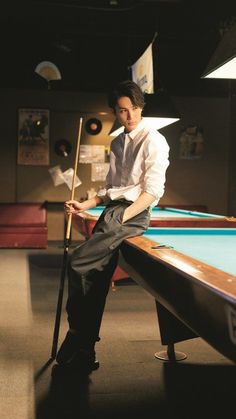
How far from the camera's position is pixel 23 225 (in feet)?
27.6

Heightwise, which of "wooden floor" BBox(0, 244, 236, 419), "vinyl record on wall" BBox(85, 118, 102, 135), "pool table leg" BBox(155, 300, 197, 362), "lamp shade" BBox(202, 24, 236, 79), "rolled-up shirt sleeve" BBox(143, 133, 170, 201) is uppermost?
"vinyl record on wall" BBox(85, 118, 102, 135)

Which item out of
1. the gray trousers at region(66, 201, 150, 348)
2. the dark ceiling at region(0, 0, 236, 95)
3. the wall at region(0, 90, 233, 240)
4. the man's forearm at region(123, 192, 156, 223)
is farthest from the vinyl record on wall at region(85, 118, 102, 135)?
the man's forearm at region(123, 192, 156, 223)

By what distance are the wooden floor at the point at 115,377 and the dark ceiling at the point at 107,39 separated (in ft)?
10.7

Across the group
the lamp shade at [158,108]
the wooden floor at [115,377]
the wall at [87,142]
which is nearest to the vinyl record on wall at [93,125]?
the wall at [87,142]

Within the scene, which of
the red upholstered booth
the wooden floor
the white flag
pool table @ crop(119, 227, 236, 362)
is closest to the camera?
pool table @ crop(119, 227, 236, 362)

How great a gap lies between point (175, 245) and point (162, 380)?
2.39 ft

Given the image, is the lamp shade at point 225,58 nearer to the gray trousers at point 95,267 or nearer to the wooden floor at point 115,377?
the gray trousers at point 95,267

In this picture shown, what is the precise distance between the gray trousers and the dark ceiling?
3687mm

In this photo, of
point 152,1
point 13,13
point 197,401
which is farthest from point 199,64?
point 197,401

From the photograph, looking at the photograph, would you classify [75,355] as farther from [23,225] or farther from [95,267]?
[23,225]

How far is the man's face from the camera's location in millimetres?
2686

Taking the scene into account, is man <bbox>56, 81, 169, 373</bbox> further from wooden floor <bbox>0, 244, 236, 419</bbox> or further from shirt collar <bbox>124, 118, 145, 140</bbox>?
wooden floor <bbox>0, 244, 236, 419</bbox>

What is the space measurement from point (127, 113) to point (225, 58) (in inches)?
22.1

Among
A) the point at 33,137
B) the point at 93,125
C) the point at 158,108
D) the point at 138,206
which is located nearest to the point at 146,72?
the point at 158,108
